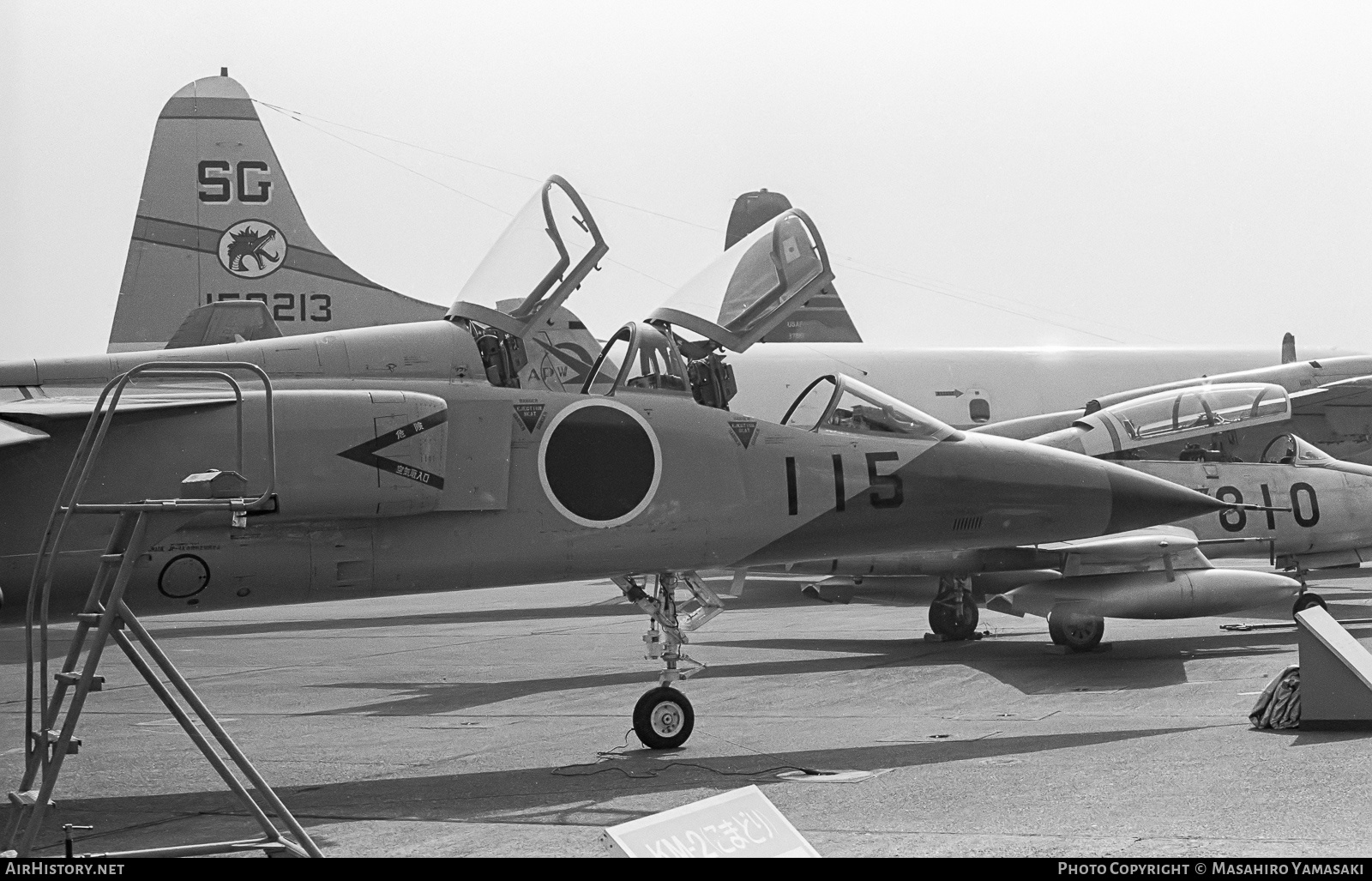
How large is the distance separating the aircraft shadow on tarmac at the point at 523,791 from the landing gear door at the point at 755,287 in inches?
111

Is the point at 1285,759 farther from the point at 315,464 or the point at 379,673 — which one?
the point at 379,673

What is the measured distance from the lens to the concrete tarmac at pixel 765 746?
242 inches

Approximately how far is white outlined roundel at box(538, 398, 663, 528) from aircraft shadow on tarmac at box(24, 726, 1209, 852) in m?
1.54

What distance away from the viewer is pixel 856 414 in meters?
9.35

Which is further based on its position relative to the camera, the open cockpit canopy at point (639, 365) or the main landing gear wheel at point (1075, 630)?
the main landing gear wheel at point (1075, 630)

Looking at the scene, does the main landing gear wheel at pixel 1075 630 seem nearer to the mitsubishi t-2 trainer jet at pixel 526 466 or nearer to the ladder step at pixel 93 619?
the mitsubishi t-2 trainer jet at pixel 526 466

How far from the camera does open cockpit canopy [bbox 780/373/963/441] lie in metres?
9.29

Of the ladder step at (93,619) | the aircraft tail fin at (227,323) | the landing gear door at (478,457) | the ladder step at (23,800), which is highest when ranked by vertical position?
the aircraft tail fin at (227,323)

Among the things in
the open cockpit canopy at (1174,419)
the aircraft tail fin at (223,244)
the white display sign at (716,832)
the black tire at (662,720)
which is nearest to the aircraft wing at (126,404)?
the black tire at (662,720)

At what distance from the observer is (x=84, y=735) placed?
10.3m

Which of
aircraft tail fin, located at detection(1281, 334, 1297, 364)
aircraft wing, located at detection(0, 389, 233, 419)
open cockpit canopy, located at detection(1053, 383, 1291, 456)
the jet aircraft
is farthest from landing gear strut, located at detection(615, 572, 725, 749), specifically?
aircraft tail fin, located at detection(1281, 334, 1297, 364)

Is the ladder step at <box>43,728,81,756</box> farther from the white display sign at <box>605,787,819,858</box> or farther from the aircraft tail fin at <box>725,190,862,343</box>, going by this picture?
the aircraft tail fin at <box>725,190,862,343</box>

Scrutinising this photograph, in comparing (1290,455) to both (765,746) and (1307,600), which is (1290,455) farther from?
(765,746)

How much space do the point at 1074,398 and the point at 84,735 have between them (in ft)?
69.8
